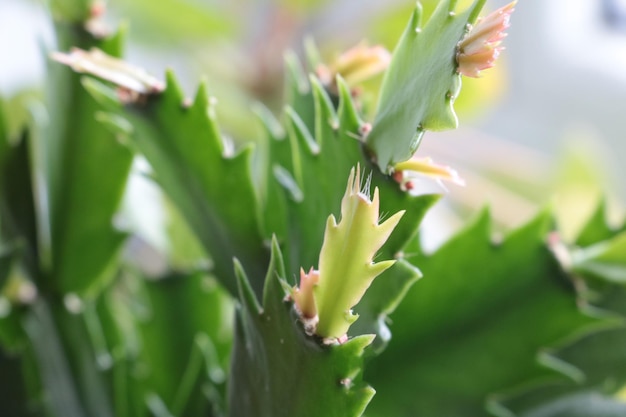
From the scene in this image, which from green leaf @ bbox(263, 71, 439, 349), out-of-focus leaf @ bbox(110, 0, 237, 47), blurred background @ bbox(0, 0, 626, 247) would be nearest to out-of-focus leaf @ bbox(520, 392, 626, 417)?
green leaf @ bbox(263, 71, 439, 349)

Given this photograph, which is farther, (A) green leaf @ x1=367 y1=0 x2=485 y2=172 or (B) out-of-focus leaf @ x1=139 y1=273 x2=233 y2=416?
(B) out-of-focus leaf @ x1=139 y1=273 x2=233 y2=416

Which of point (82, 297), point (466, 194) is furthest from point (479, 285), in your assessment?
point (466, 194)

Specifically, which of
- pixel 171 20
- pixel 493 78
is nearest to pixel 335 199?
pixel 493 78

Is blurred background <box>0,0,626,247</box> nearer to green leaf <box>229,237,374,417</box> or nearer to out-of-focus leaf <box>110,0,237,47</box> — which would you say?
out-of-focus leaf <box>110,0,237,47</box>

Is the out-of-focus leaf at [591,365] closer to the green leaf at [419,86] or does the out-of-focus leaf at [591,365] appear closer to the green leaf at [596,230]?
the green leaf at [596,230]

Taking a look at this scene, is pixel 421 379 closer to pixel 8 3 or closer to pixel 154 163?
pixel 154 163

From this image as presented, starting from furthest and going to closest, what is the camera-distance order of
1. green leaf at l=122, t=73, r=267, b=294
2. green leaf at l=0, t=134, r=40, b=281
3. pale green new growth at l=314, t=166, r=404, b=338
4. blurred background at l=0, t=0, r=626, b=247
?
1. blurred background at l=0, t=0, r=626, b=247
2. green leaf at l=0, t=134, r=40, b=281
3. green leaf at l=122, t=73, r=267, b=294
4. pale green new growth at l=314, t=166, r=404, b=338
